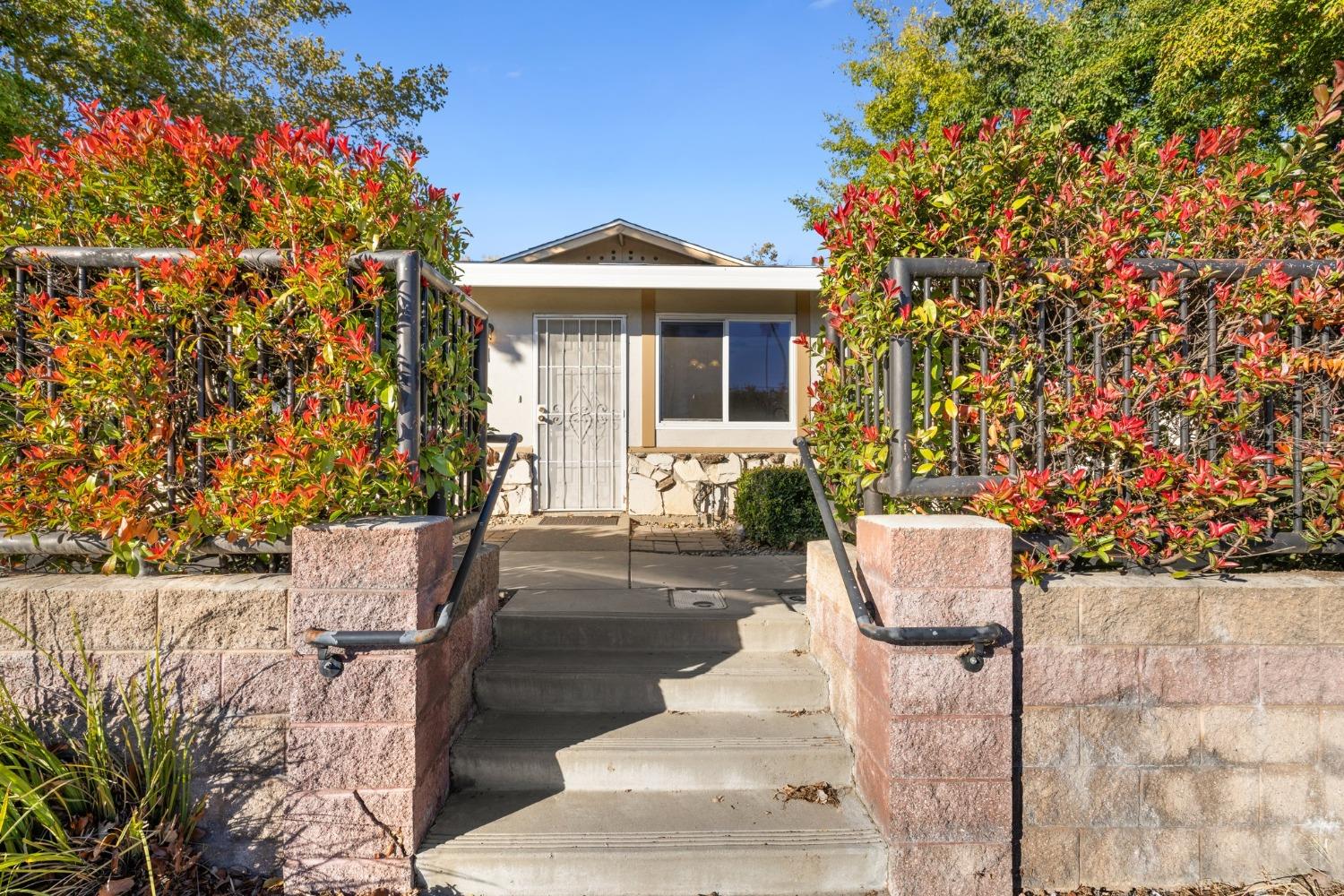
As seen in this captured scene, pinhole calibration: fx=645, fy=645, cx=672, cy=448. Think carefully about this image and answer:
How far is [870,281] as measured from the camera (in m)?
2.32

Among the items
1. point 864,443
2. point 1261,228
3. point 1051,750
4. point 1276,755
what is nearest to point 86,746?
point 864,443

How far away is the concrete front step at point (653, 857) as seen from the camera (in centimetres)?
211

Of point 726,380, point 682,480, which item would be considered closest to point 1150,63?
point 726,380

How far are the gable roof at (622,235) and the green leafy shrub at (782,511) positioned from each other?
10.4 ft

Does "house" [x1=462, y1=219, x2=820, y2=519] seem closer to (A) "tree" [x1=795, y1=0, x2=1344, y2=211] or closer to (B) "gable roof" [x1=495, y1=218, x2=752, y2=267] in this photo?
(B) "gable roof" [x1=495, y1=218, x2=752, y2=267]

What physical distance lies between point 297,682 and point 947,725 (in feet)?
6.89

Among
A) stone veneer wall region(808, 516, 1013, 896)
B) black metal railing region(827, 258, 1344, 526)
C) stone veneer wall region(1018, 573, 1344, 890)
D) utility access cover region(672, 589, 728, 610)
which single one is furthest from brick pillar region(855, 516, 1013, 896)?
utility access cover region(672, 589, 728, 610)

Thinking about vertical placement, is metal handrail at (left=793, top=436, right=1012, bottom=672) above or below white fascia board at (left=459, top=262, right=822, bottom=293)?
below

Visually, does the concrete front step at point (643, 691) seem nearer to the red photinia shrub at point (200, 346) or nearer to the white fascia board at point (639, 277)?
the red photinia shrub at point (200, 346)

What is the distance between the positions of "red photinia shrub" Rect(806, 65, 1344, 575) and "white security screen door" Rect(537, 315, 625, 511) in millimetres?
5387

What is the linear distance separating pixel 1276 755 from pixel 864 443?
5.71 feet

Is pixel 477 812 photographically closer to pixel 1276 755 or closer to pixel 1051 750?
pixel 1051 750

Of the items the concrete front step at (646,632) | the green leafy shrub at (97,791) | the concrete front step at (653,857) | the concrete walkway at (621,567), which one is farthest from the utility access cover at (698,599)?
the green leafy shrub at (97,791)

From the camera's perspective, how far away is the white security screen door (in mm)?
7590
